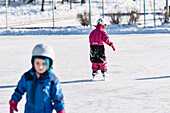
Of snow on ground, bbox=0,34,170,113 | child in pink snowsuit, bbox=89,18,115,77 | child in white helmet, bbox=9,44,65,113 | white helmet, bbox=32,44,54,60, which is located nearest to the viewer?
white helmet, bbox=32,44,54,60

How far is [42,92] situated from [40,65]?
273 millimetres

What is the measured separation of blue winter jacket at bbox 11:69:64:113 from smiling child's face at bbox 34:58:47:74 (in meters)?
Answer: 0.10

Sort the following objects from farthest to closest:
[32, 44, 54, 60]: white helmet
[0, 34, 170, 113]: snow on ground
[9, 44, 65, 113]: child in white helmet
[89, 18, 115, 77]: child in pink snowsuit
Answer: [89, 18, 115, 77]: child in pink snowsuit
[0, 34, 170, 113]: snow on ground
[9, 44, 65, 113]: child in white helmet
[32, 44, 54, 60]: white helmet

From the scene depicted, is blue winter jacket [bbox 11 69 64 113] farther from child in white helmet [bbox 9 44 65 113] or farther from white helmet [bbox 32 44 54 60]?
white helmet [bbox 32 44 54 60]

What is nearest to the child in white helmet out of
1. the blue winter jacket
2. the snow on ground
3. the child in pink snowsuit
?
the blue winter jacket

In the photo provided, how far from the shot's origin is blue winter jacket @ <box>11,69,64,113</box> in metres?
3.01

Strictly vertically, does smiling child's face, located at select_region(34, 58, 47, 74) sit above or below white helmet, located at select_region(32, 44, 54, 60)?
below

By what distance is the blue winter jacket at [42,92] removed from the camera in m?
3.01

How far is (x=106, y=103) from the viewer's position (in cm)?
565

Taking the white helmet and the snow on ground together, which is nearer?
the white helmet

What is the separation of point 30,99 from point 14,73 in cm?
618

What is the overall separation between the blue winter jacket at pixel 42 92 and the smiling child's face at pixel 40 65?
0.10 meters

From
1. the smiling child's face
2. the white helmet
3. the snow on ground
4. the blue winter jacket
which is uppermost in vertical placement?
the white helmet

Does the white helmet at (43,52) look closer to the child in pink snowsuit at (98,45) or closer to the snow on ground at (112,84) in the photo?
the snow on ground at (112,84)
